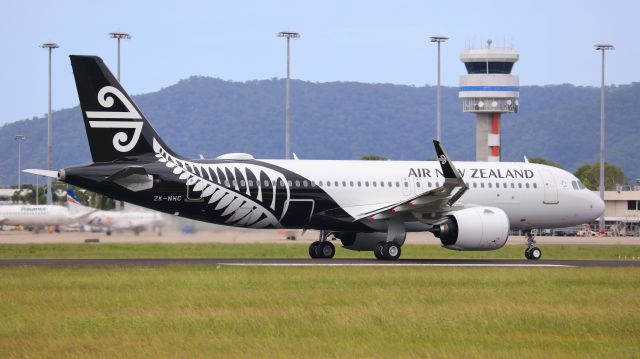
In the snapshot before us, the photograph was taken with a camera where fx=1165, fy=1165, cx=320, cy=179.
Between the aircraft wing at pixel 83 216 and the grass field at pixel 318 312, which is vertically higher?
the grass field at pixel 318 312

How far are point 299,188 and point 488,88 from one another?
3231 inches

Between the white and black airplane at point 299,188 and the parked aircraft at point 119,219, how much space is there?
9380 millimetres

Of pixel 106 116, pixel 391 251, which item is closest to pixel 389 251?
pixel 391 251

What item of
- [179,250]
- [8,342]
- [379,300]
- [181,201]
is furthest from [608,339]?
[179,250]

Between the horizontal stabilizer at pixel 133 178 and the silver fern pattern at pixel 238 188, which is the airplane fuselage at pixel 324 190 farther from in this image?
the horizontal stabilizer at pixel 133 178

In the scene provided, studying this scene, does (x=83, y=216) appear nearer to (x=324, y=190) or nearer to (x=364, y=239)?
(x=364, y=239)

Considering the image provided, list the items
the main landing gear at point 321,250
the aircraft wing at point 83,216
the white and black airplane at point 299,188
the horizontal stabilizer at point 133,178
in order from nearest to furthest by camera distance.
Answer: the horizontal stabilizer at point 133,178
the white and black airplane at point 299,188
the main landing gear at point 321,250
the aircraft wing at point 83,216

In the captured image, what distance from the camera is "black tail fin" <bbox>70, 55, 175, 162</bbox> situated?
3741 cm

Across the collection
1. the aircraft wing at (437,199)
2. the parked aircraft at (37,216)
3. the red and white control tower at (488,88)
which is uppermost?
the red and white control tower at (488,88)

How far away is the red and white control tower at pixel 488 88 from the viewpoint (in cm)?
11906

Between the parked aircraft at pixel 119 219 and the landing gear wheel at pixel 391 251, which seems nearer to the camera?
the landing gear wheel at pixel 391 251

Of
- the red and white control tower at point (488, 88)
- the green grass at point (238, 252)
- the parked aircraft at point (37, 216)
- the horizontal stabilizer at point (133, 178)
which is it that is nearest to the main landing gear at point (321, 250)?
the green grass at point (238, 252)

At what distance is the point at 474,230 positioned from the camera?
38562 mm

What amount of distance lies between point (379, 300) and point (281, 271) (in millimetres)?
8426
